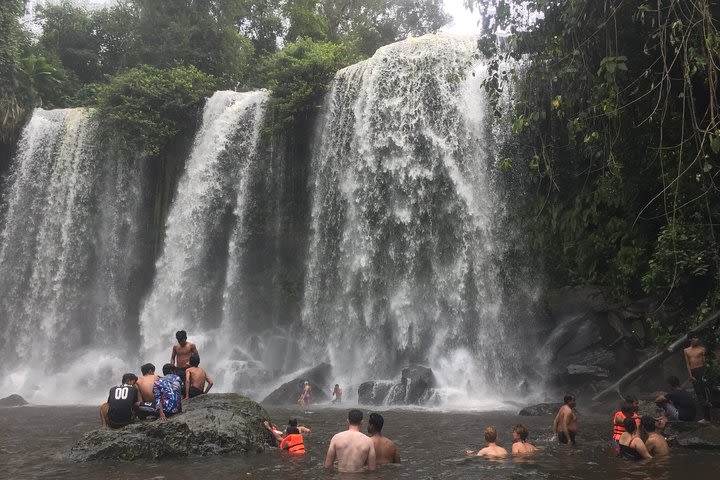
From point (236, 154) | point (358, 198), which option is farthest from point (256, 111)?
point (358, 198)

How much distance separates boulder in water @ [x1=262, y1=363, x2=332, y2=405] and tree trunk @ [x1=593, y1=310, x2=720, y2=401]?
6572 millimetres

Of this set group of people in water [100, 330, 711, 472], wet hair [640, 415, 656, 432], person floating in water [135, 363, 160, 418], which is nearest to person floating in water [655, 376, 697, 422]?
group of people in water [100, 330, 711, 472]

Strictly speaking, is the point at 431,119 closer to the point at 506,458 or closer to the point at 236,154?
the point at 236,154

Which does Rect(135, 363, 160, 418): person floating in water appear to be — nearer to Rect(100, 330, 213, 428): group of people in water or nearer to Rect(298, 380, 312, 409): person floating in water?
Rect(100, 330, 213, 428): group of people in water

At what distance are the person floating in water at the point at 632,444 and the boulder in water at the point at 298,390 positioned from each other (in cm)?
942

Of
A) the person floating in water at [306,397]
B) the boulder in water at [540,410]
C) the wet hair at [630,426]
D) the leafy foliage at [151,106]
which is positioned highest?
the leafy foliage at [151,106]

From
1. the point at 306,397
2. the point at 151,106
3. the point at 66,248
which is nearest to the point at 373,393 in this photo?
the point at 306,397

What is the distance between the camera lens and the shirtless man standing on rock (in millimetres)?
5961

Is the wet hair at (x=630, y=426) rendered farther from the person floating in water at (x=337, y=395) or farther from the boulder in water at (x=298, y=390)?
the boulder in water at (x=298, y=390)

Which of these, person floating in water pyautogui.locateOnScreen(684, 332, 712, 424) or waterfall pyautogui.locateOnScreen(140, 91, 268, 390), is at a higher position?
waterfall pyautogui.locateOnScreen(140, 91, 268, 390)

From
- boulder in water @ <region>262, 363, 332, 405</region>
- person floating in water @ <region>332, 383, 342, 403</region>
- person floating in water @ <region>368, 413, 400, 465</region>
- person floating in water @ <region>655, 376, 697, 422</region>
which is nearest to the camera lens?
person floating in water @ <region>368, 413, 400, 465</region>

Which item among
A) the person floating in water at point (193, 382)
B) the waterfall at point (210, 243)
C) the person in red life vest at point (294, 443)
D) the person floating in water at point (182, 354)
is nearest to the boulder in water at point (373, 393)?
the person floating in water at point (193, 382)

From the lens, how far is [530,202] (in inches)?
649

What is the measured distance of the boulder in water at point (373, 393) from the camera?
14.1m
